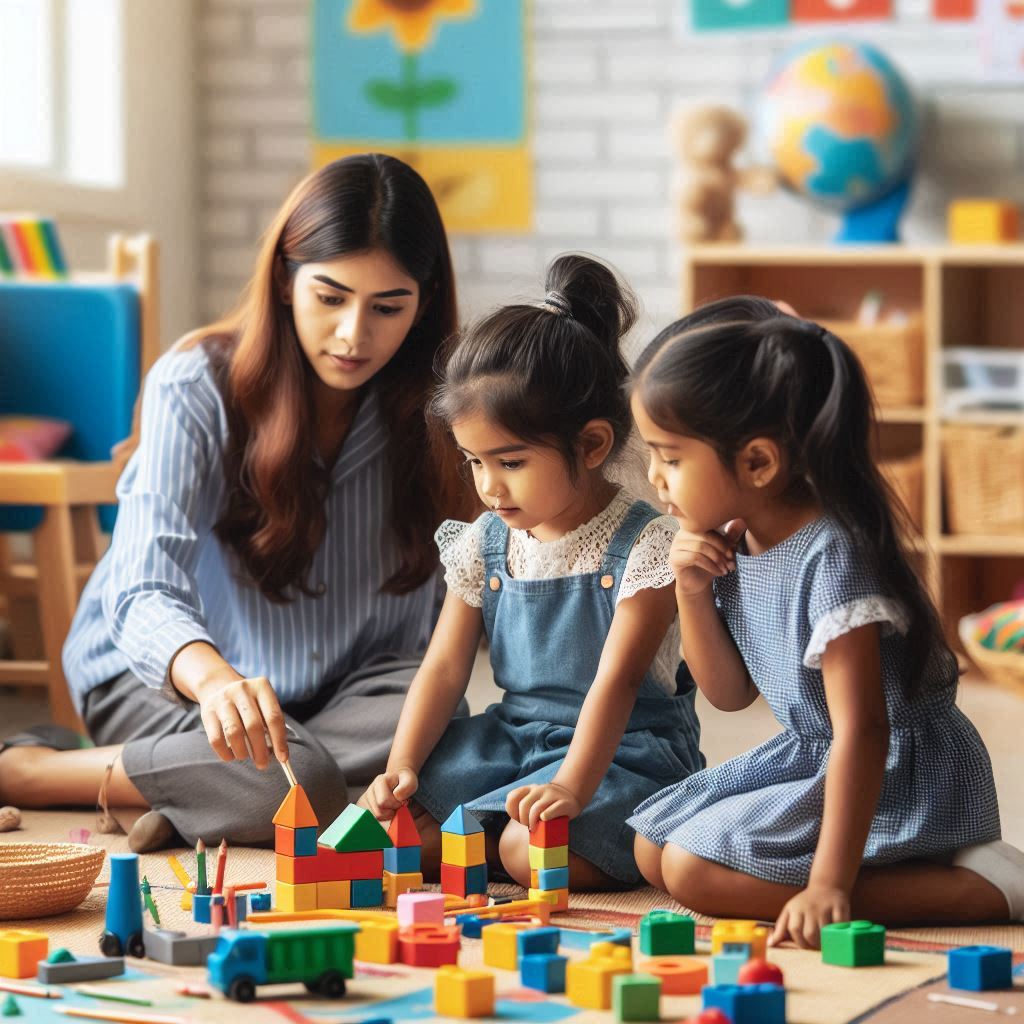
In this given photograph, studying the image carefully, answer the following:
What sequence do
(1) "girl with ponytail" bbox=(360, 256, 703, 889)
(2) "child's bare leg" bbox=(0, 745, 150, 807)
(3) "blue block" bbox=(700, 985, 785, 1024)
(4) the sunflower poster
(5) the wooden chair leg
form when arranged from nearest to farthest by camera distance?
(3) "blue block" bbox=(700, 985, 785, 1024) → (1) "girl with ponytail" bbox=(360, 256, 703, 889) → (2) "child's bare leg" bbox=(0, 745, 150, 807) → (5) the wooden chair leg → (4) the sunflower poster

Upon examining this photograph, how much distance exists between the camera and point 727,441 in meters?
1.34

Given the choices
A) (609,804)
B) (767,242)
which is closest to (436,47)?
(767,242)

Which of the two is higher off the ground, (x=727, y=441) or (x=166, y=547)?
(x=727, y=441)

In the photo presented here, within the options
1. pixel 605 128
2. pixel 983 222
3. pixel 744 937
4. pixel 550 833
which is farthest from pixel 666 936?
pixel 605 128

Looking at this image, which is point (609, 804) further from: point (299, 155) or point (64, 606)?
point (299, 155)

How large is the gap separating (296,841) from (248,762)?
1.15 ft

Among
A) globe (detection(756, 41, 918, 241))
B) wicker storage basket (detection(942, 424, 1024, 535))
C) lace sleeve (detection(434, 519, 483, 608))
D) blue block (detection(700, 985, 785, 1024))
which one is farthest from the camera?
globe (detection(756, 41, 918, 241))

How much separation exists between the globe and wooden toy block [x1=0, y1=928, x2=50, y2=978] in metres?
2.30

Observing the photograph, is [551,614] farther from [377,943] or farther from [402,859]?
[377,943]

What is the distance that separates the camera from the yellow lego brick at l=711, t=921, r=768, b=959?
1.21 meters

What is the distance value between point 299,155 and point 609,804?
8.00ft

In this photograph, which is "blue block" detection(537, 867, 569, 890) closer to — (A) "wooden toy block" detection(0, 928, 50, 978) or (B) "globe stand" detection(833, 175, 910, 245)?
(A) "wooden toy block" detection(0, 928, 50, 978)

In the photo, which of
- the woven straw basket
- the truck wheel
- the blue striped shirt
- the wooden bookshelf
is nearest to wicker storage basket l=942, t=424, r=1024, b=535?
the wooden bookshelf

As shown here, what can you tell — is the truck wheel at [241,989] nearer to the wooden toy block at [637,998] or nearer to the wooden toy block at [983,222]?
the wooden toy block at [637,998]
